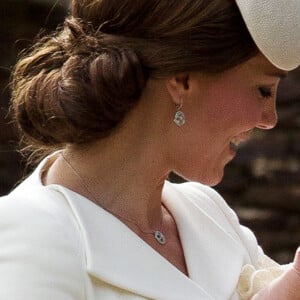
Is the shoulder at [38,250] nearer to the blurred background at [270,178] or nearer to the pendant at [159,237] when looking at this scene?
the pendant at [159,237]

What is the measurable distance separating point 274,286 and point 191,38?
0.42m

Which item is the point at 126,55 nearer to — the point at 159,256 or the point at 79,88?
the point at 79,88

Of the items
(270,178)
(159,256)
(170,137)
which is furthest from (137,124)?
(270,178)

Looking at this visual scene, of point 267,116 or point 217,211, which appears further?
point 217,211

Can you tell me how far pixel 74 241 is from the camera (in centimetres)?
190

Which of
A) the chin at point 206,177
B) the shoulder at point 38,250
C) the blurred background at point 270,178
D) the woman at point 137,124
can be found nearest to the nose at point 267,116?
the woman at point 137,124

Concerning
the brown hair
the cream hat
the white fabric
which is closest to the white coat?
the white fabric

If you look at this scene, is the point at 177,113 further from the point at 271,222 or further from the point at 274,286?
the point at 271,222

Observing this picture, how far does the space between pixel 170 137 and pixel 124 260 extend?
0.22 meters

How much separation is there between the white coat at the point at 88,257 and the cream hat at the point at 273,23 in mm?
367

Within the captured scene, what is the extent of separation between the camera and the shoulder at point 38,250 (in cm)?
182

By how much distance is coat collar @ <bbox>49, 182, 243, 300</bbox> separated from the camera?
6.32ft

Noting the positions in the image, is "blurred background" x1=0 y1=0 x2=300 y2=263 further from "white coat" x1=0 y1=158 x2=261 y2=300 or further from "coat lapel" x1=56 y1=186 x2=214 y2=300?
"coat lapel" x1=56 y1=186 x2=214 y2=300

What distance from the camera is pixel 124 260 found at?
6.45ft
